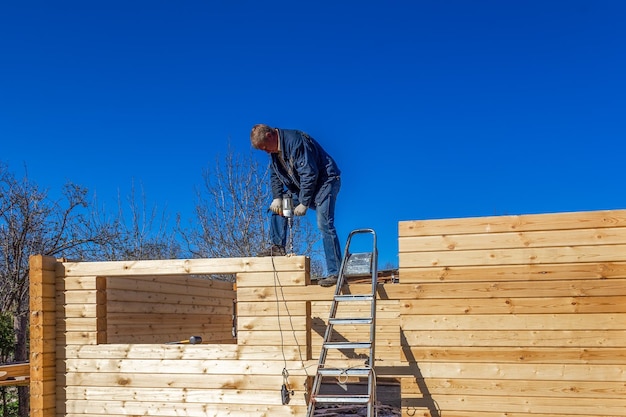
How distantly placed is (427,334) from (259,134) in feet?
8.91

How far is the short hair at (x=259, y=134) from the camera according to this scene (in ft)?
21.1

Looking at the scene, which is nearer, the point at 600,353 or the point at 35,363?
the point at 600,353

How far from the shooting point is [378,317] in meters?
11.2

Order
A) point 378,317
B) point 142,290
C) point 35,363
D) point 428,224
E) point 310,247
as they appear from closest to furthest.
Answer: point 428,224, point 35,363, point 142,290, point 378,317, point 310,247

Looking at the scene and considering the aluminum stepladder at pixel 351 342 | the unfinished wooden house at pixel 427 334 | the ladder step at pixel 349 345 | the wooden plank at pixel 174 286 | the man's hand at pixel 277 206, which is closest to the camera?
the aluminum stepladder at pixel 351 342

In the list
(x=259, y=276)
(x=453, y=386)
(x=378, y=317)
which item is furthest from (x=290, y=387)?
(x=378, y=317)

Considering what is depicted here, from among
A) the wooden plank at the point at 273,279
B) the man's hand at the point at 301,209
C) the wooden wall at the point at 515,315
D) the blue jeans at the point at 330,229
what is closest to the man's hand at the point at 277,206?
the man's hand at the point at 301,209

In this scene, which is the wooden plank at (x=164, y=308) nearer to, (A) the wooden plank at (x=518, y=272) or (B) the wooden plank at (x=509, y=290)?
(B) the wooden plank at (x=509, y=290)

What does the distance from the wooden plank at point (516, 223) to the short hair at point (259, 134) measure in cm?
170

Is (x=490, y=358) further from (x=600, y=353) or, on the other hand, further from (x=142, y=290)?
(x=142, y=290)

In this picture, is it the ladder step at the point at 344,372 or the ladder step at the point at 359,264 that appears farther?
the ladder step at the point at 359,264

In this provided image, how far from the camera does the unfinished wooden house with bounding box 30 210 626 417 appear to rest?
589 centimetres

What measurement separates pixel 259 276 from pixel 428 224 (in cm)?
192

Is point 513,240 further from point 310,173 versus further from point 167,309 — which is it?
point 167,309
